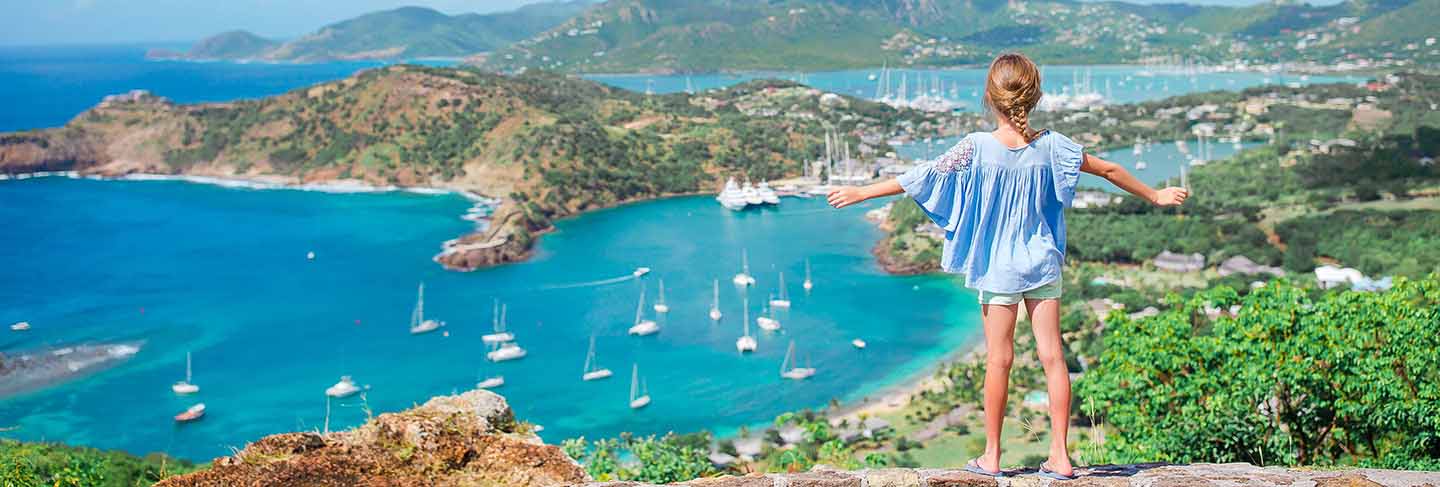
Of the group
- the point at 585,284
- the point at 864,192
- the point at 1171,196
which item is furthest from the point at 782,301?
the point at 864,192

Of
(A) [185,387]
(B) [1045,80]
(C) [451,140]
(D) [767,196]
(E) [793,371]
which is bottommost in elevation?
(E) [793,371]

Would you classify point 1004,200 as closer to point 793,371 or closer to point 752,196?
point 793,371

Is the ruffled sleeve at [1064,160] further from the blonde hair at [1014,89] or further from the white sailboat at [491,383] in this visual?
the white sailboat at [491,383]

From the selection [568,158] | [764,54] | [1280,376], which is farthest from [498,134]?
[764,54]

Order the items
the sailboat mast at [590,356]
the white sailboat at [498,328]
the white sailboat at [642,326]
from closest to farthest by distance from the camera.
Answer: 1. the sailboat mast at [590,356]
2. the white sailboat at [498,328]
3. the white sailboat at [642,326]

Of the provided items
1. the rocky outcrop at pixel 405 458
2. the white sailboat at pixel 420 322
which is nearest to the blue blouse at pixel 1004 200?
the rocky outcrop at pixel 405 458

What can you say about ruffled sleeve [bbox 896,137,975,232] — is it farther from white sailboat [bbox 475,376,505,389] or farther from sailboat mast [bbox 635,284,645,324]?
sailboat mast [bbox 635,284,645,324]
